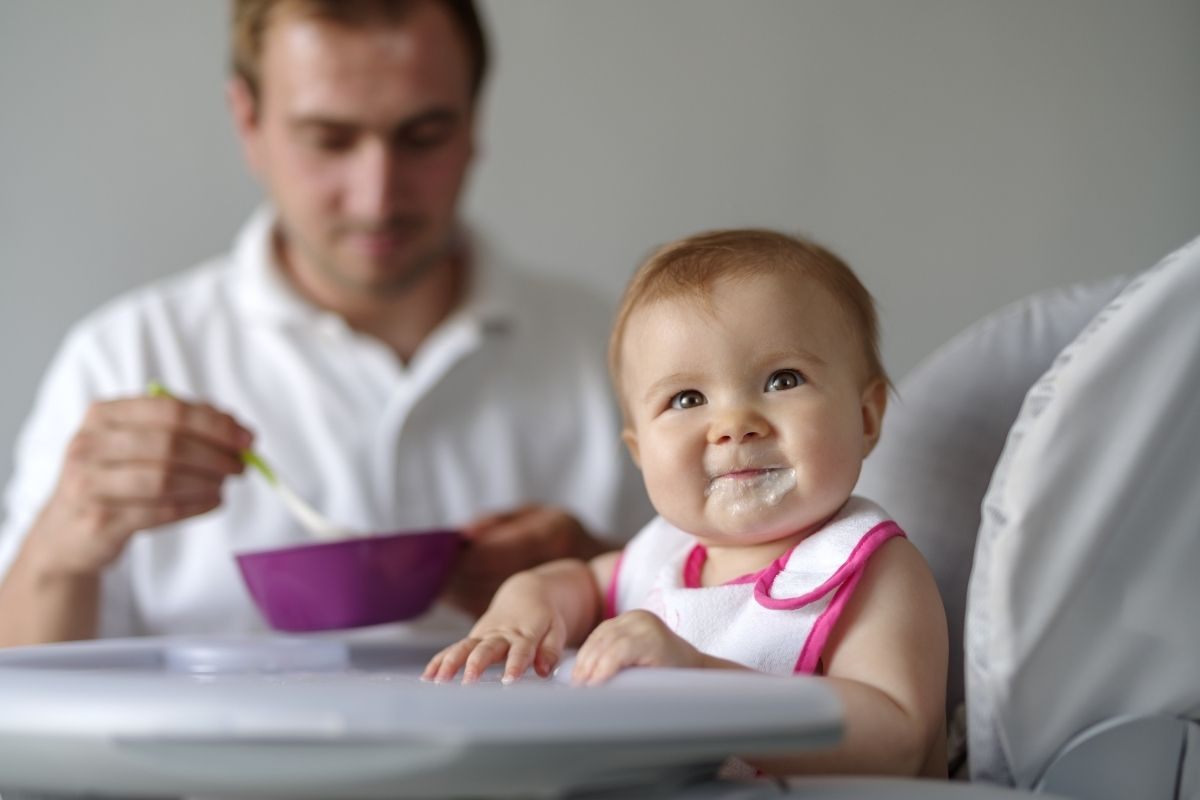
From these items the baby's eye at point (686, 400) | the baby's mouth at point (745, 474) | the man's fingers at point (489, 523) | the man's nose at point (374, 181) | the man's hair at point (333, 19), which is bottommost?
the man's fingers at point (489, 523)

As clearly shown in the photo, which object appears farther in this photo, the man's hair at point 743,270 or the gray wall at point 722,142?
the gray wall at point 722,142

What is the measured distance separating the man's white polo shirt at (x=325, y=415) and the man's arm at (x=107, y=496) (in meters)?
0.19

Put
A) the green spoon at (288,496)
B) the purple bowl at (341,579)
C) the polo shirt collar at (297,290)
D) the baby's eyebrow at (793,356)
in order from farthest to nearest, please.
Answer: the polo shirt collar at (297,290) < the green spoon at (288,496) < the purple bowl at (341,579) < the baby's eyebrow at (793,356)

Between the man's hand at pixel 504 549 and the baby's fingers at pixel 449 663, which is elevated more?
the baby's fingers at pixel 449 663

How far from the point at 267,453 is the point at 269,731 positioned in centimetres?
100

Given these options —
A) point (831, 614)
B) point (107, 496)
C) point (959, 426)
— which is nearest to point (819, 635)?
point (831, 614)

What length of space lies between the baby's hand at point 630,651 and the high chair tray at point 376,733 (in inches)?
2.3

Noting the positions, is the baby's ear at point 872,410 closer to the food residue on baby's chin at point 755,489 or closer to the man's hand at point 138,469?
the food residue on baby's chin at point 755,489

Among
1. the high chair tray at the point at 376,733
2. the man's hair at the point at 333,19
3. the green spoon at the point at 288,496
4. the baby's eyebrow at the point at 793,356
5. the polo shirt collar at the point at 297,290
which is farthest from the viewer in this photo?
the polo shirt collar at the point at 297,290

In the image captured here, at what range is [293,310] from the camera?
1405mm

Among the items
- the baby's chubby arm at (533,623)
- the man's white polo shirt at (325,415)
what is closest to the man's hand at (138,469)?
the man's white polo shirt at (325,415)

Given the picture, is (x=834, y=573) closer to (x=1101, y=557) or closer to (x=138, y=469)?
(x=1101, y=557)

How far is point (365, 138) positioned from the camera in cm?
133

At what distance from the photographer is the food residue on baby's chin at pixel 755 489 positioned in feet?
1.95
